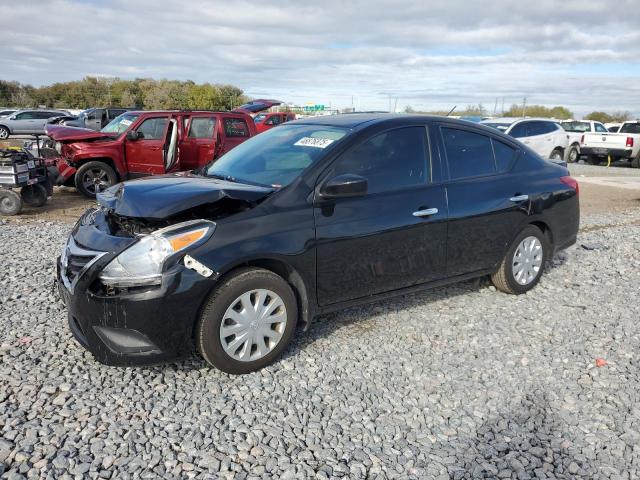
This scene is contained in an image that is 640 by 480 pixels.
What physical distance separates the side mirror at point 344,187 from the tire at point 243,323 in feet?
2.27

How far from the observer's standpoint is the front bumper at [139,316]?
3270mm

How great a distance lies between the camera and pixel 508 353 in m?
4.17

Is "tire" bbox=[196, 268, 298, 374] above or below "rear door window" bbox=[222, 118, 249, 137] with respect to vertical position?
below

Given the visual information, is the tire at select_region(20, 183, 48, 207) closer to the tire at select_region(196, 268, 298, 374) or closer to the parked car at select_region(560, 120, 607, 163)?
the tire at select_region(196, 268, 298, 374)

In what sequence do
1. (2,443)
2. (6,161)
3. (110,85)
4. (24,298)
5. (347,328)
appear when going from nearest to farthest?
(2,443), (347,328), (24,298), (6,161), (110,85)

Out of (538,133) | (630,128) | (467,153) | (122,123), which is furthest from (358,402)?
(630,128)

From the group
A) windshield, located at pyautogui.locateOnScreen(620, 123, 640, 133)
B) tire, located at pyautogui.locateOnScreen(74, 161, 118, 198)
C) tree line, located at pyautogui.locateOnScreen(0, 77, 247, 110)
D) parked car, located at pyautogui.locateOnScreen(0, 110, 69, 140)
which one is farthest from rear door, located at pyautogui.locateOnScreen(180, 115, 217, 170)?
tree line, located at pyautogui.locateOnScreen(0, 77, 247, 110)

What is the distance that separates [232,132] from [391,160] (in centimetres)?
744

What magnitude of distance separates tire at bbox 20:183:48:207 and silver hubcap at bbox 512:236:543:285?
8165mm

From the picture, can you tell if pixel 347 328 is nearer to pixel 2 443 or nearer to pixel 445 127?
pixel 445 127

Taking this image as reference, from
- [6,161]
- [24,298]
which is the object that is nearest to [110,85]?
[6,161]

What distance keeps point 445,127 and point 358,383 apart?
2358mm

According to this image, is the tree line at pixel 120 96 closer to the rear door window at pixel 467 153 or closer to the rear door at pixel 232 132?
the rear door at pixel 232 132

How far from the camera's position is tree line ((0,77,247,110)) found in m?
46.2
